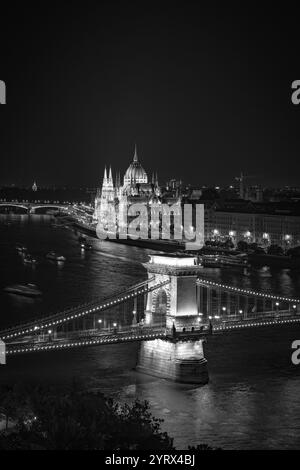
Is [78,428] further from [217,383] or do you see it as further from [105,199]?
[105,199]

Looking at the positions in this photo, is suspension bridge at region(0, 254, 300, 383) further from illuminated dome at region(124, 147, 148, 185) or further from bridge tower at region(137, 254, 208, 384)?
illuminated dome at region(124, 147, 148, 185)

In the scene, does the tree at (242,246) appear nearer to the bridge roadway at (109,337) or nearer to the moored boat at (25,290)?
the moored boat at (25,290)

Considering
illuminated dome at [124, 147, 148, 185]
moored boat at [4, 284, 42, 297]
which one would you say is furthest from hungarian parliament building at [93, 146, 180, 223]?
moored boat at [4, 284, 42, 297]

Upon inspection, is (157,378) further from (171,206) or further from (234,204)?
(171,206)

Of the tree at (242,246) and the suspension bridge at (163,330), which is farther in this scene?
the tree at (242,246)

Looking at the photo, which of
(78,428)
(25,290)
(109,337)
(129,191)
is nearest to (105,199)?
(129,191)

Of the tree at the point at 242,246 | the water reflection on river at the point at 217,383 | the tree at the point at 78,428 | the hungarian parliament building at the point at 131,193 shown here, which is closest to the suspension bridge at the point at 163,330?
the water reflection on river at the point at 217,383
